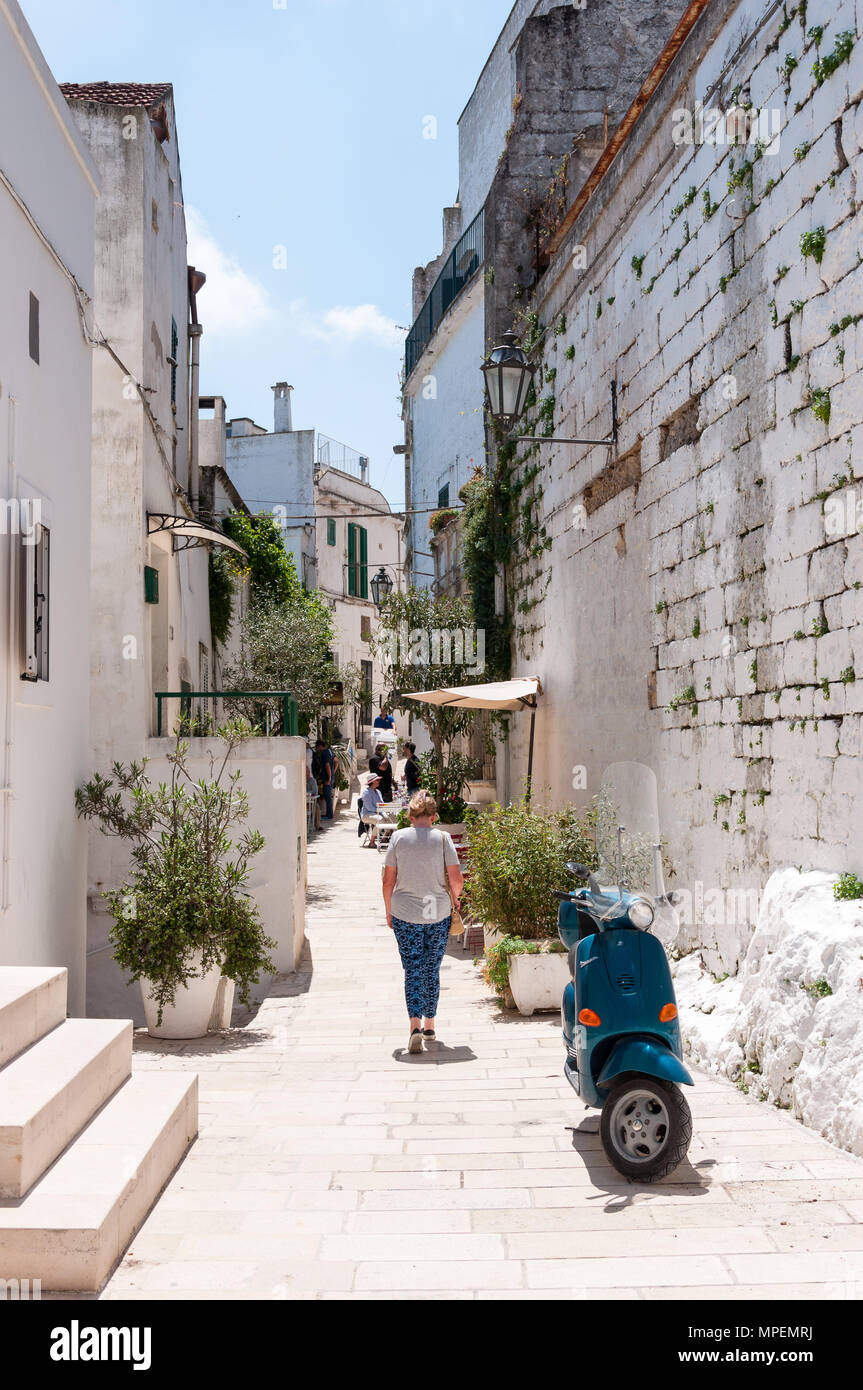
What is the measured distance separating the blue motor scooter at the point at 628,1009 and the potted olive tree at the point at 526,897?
2.77 metres

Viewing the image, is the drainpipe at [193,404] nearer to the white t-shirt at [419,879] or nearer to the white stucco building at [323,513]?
the white t-shirt at [419,879]

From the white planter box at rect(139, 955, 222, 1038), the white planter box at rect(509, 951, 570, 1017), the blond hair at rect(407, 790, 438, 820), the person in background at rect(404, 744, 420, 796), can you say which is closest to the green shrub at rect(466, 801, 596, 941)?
the white planter box at rect(509, 951, 570, 1017)

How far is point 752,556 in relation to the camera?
20.8 ft

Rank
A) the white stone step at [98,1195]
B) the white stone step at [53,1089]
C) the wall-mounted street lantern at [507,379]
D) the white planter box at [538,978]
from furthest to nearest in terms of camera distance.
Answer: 1. the wall-mounted street lantern at [507,379]
2. the white planter box at [538,978]
3. the white stone step at [53,1089]
4. the white stone step at [98,1195]

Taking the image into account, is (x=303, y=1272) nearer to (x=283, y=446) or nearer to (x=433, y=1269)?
(x=433, y=1269)

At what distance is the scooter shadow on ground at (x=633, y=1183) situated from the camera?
4137 millimetres

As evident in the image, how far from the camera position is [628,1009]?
4512 millimetres

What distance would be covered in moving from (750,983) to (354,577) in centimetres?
3485

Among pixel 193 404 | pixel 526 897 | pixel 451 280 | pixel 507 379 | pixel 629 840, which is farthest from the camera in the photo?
pixel 451 280

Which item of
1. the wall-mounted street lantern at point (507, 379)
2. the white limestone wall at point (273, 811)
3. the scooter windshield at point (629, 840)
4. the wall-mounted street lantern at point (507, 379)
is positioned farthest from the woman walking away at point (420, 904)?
the wall-mounted street lantern at point (507, 379)

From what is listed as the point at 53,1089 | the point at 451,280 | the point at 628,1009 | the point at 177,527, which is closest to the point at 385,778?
the point at 451,280

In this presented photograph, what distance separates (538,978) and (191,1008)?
224 centimetres

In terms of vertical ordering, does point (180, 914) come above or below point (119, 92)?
below

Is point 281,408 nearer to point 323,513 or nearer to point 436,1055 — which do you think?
point 323,513
